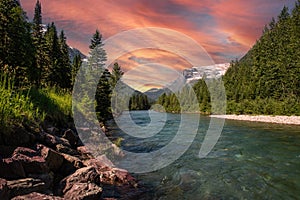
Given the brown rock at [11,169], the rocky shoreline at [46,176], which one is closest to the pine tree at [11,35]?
the rocky shoreline at [46,176]

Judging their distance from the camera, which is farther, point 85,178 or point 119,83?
point 119,83

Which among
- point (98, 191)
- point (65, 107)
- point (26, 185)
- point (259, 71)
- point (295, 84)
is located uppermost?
point (259, 71)

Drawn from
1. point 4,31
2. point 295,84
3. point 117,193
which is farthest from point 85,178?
point 295,84

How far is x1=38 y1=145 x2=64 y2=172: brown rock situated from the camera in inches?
308

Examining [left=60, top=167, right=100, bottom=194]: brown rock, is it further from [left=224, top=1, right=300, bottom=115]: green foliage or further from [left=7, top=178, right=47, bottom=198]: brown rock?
[left=224, top=1, right=300, bottom=115]: green foliage

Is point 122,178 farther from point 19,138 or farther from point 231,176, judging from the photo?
point 231,176

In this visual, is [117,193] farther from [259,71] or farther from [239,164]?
[259,71]

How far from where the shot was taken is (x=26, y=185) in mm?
5793

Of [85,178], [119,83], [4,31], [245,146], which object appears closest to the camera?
[85,178]

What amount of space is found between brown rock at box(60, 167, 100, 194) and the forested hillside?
51.9 meters

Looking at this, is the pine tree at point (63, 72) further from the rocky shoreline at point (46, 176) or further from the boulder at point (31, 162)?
the boulder at point (31, 162)

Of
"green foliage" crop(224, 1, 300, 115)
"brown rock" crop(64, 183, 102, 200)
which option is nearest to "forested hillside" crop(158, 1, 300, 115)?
"green foliage" crop(224, 1, 300, 115)

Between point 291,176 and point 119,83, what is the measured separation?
57675 mm

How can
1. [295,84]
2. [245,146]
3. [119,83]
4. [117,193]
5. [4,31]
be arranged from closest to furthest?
[117,193]
[245,146]
[4,31]
[295,84]
[119,83]
